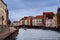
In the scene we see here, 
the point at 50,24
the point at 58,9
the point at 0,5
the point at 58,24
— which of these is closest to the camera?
the point at 0,5

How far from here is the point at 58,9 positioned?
519 ft

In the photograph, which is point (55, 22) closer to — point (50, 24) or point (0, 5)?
point (50, 24)

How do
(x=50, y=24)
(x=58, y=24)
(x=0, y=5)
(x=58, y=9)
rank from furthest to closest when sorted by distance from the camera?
(x=50, y=24)
(x=58, y=9)
(x=58, y=24)
(x=0, y=5)

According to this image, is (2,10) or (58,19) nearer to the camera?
(2,10)

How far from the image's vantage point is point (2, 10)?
75.0 meters

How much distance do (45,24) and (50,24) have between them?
912 centimetres

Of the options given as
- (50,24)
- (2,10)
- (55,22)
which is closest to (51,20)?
(50,24)

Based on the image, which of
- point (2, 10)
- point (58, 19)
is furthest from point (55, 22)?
point (2, 10)

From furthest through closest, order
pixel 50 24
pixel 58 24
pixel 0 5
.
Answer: pixel 50 24 → pixel 58 24 → pixel 0 5

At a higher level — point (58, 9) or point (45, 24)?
point (58, 9)

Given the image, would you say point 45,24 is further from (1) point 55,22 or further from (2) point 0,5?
(2) point 0,5

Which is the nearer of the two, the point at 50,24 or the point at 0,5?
the point at 0,5

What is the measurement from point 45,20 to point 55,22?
85.2 ft

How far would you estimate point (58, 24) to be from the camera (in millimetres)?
146750
